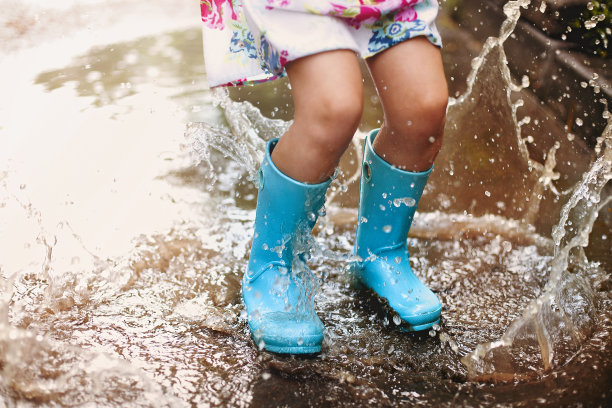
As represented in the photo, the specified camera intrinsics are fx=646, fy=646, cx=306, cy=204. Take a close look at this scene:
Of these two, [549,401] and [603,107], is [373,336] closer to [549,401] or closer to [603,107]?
[549,401]

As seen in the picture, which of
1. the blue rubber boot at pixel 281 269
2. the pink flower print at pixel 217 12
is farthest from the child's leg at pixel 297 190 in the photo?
the pink flower print at pixel 217 12

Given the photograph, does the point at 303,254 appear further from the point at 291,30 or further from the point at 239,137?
the point at 239,137

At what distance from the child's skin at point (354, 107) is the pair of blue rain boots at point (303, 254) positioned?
43 mm

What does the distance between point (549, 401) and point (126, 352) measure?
0.86 meters

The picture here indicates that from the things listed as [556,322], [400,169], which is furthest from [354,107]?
[556,322]

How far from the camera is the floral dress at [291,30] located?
1245 millimetres

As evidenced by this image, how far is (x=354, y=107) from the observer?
1.27 m

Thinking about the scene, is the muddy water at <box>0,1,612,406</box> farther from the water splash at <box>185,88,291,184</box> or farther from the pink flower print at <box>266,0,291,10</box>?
the pink flower print at <box>266,0,291,10</box>

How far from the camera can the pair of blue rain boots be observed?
4.54ft

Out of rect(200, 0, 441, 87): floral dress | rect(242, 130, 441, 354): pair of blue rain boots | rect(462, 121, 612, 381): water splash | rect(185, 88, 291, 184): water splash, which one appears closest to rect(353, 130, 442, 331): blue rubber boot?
rect(242, 130, 441, 354): pair of blue rain boots

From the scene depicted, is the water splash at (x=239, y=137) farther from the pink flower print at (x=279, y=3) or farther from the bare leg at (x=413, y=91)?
the pink flower print at (x=279, y=3)

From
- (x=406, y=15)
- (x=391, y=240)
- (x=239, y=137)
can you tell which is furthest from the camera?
(x=239, y=137)

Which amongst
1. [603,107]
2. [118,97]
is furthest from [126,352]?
[118,97]

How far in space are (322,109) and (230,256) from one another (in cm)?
69
